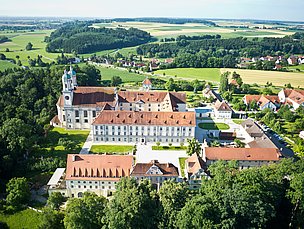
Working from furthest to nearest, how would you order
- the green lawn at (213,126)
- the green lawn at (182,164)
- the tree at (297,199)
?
1. the green lawn at (213,126)
2. the green lawn at (182,164)
3. the tree at (297,199)

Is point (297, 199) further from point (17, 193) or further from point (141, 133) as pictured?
point (17, 193)

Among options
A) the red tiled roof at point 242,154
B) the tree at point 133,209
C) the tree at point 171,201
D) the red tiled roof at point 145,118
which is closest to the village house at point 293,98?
the red tiled roof at point 145,118

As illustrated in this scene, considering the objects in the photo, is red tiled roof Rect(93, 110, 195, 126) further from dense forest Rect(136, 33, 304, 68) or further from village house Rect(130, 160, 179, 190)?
dense forest Rect(136, 33, 304, 68)

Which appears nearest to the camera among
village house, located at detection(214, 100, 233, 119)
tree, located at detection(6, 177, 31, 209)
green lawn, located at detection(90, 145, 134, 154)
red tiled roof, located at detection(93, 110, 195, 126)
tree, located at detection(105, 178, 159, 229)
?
tree, located at detection(105, 178, 159, 229)

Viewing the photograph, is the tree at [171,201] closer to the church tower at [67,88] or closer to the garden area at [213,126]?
the garden area at [213,126]

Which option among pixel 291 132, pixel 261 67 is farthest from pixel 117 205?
pixel 261 67

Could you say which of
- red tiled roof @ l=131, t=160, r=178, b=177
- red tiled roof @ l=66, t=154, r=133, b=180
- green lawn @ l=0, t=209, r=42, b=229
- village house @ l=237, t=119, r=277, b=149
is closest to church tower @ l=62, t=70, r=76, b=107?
red tiled roof @ l=66, t=154, r=133, b=180

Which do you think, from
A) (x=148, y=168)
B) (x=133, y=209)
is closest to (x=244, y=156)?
(x=148, y=168)
